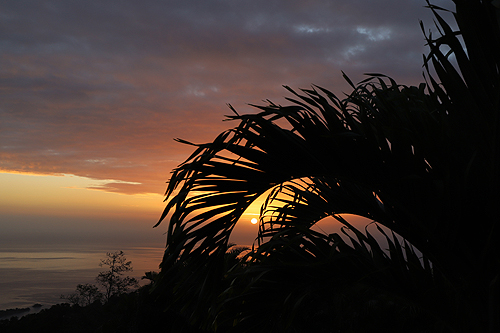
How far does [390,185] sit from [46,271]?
146 metres

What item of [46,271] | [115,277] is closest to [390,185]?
[115,277]

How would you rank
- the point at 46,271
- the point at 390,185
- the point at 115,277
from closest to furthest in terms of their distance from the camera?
the point at 390,185 < the point at 115,277 < the point at 46,271

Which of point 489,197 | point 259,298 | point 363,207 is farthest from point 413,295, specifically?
point 259,298

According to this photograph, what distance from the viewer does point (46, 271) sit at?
119875 mm

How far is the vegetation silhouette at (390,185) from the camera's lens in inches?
59.7

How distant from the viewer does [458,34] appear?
1520 millimetres

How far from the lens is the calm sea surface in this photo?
74250 mm

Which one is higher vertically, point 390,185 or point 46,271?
point 390,185

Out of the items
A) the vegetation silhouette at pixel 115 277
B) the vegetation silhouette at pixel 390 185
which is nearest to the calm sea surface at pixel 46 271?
the vegetation silhouette at pixel 115 277

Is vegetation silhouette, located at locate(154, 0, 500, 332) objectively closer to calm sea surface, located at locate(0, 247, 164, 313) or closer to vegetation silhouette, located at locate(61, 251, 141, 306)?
vegetation silhouette, located at locate(61, 251, 141, 306)

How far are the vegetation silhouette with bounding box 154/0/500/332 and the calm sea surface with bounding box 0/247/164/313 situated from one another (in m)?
59.4

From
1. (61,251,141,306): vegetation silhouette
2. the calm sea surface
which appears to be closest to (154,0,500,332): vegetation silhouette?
(61,251,141,306): vegetation silhouette

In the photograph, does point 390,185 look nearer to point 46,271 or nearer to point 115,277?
point 115,277

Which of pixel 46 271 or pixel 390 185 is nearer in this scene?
pixel 390 185
